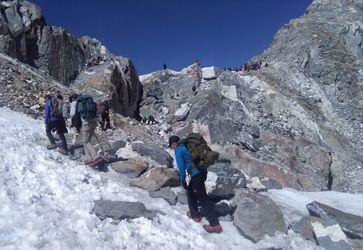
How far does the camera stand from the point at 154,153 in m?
13.8

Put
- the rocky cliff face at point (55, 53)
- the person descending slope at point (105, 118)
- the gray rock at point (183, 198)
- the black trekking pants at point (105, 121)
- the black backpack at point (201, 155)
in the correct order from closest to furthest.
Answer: the black backpack at point (201, 155), the gray rock at point (183, 198), the person descending slope at point (105, 118), the black trekking pants at point (105, 121), the rocky cliff face at point (55, 53)

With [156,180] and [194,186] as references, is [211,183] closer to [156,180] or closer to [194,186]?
[156,180]

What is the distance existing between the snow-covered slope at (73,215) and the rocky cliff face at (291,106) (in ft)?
35.7

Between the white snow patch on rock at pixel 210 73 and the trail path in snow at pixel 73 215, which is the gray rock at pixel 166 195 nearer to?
the trail path in snow at pixel 73 215

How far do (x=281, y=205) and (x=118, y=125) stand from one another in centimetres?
936

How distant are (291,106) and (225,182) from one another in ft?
71.8

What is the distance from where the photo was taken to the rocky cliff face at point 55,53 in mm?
23844

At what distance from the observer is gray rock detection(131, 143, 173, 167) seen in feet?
44.4

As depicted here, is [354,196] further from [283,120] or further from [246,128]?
[283,120]

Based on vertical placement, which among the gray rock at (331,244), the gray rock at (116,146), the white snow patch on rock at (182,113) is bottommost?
the gray rock at (331,244)

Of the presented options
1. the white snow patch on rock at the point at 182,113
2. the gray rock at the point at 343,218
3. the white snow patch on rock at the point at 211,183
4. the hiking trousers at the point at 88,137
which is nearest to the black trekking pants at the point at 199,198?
the white snow patch on rock at the point at 211,183

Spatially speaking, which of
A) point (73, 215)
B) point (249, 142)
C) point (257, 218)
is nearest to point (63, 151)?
point (73, 215)

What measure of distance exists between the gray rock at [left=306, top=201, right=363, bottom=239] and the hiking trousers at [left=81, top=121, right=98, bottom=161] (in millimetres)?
6296

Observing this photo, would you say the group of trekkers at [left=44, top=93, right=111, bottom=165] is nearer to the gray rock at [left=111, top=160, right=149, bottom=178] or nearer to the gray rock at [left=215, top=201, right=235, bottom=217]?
the gray rock at [left=111, top=160, right=149, bottom=178]
